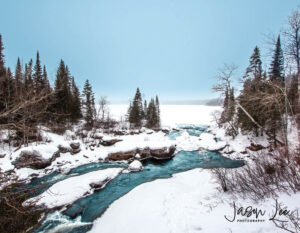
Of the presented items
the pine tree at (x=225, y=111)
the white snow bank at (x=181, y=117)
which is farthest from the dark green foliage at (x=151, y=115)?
the pine tree at (x=225, y=111)

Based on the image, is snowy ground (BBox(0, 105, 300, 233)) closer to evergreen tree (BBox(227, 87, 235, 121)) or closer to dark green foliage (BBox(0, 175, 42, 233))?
dark green foliage (BBox(0, 175, 42, 233))

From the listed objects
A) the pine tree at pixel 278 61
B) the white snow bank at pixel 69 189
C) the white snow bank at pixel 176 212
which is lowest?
the white snow bank at pixel 69 189

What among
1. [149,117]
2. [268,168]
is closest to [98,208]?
[268,168]

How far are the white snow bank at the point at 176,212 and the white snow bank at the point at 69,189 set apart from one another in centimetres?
226

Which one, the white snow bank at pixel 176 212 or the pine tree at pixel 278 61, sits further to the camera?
the pine tree at pixel 278 61

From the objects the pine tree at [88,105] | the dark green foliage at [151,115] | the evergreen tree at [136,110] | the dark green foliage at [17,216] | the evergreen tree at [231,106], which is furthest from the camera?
the dark green foliage at [151,115]

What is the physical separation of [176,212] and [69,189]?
242 inches

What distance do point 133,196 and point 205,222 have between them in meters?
3.94

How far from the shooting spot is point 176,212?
4.56m

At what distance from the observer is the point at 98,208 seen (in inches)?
234

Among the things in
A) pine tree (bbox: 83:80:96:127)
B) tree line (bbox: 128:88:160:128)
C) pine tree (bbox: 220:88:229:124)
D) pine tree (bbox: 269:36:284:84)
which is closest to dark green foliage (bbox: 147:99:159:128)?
tree line (bbox: 128:88:160:128)

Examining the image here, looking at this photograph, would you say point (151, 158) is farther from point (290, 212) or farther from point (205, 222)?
point (290, 212)

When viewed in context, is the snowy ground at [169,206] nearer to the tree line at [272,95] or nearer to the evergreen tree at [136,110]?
the tree line at [272,95]

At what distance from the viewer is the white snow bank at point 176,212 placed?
3.20 meters
